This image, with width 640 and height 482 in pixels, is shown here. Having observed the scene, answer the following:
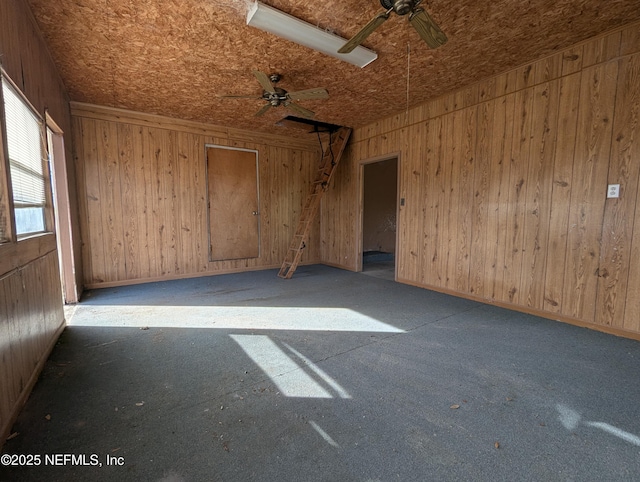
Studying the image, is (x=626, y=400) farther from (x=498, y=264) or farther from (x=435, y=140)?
(x=435, y=140)

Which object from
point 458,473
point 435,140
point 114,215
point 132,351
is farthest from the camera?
point 114,215

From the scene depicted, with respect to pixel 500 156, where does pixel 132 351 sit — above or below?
below

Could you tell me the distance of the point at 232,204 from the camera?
5.45 metres

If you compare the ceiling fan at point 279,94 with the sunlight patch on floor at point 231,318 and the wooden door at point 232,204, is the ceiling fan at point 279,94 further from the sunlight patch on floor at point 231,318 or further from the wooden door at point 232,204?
the sunlight patch on floor at point 231,318

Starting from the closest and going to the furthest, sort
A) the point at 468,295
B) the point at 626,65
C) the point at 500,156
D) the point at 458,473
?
1. the point at 458,473
2. the point at 626,65
3. the point at 500,156
4. the point at 468,295

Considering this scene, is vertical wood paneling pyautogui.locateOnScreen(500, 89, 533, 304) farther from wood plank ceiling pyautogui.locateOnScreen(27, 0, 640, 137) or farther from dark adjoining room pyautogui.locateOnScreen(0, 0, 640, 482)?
wood plank ceiling pyautogui.locateOnScreen(27, 0, 640, 137)

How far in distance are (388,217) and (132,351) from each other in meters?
7.40

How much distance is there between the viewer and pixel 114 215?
4.44m

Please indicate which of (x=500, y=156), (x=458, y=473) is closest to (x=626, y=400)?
(x=458, y=473)

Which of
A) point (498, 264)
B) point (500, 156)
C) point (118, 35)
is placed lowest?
point (498, 264)

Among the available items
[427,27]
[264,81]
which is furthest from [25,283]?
[427,27]

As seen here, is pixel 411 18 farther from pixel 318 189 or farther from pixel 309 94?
pixel 318 189

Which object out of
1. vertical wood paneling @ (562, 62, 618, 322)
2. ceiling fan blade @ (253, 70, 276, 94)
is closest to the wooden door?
ceiling fan blade @ (253, 70, 276, 94)

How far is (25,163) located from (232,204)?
10.9 feet
